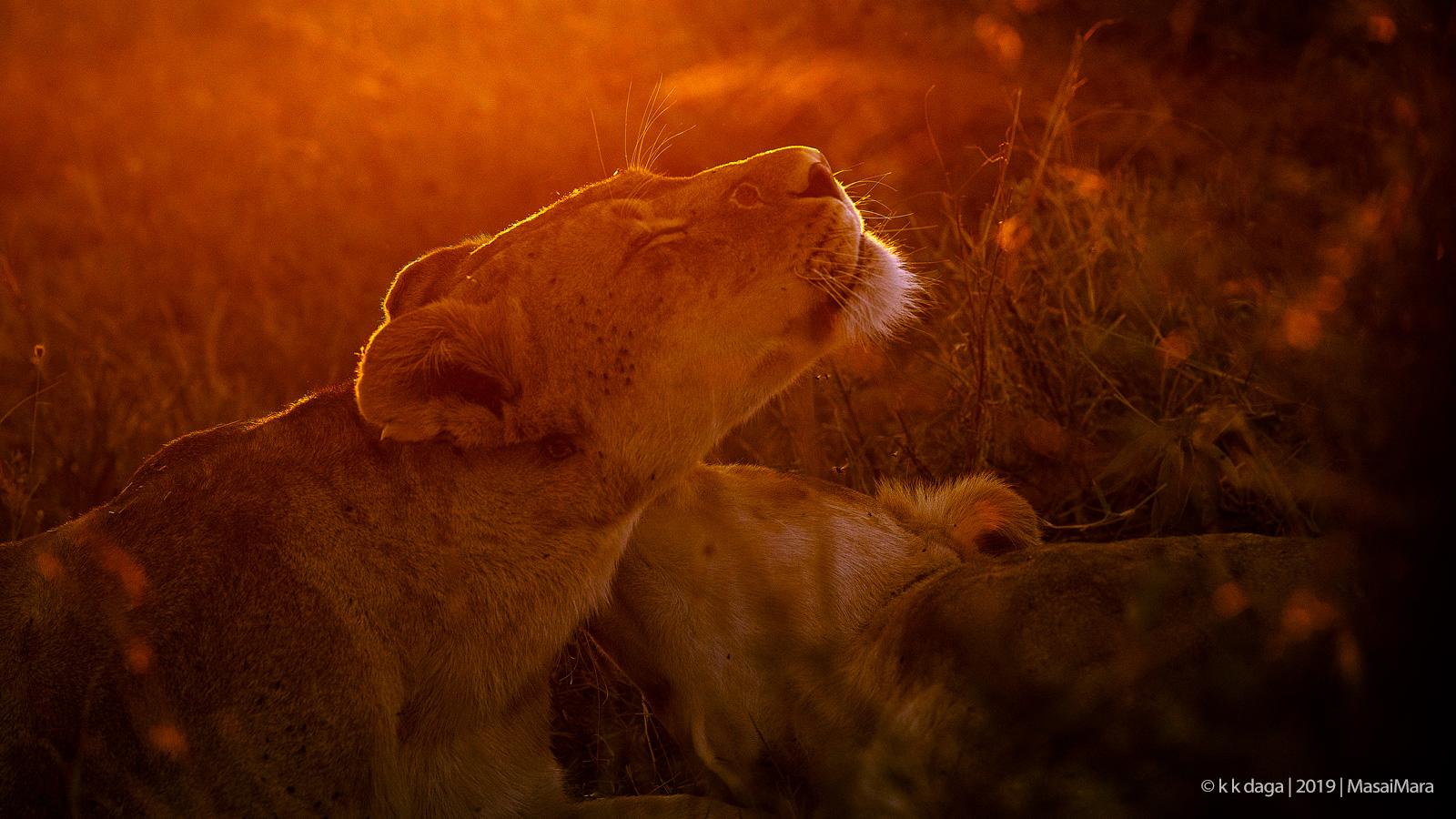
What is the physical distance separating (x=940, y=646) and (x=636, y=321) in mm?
932

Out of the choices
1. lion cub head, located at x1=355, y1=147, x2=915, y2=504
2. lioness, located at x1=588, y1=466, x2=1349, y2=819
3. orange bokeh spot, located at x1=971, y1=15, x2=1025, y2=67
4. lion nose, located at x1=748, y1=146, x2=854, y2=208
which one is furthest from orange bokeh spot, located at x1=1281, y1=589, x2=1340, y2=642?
orange bokeh spot, located at x1=971, y1=15, x2=1025, y2=67

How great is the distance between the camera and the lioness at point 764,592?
266 centimetres

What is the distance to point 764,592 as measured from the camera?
9.45 feet

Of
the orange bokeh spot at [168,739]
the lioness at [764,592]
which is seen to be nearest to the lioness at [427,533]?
the orange bokeh spot at [168,739]

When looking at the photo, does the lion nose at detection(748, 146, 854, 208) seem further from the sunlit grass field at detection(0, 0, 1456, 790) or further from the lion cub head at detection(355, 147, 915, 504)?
the sunlit grass field at detection(0, 0, 1456, 790)

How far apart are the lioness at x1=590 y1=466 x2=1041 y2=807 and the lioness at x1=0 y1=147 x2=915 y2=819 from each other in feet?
0.62

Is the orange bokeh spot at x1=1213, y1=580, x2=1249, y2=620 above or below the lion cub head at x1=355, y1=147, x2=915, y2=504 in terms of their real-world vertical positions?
below

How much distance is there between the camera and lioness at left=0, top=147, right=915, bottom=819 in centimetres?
235

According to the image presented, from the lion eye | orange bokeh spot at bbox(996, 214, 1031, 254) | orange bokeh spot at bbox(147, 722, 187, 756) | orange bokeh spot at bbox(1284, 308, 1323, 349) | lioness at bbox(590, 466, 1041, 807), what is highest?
the lion eye

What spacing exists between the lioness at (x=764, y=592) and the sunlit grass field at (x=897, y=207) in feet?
1.38

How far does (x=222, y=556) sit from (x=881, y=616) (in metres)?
1.30

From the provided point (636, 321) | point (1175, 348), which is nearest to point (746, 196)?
point (636, 321)

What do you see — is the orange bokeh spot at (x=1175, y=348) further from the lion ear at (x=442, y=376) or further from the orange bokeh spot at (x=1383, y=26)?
the lion ear at (x=442, y=376)

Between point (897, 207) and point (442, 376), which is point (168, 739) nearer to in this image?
point (442, 376)
